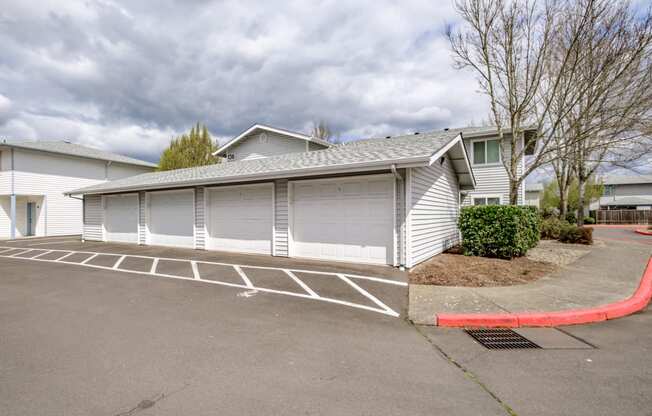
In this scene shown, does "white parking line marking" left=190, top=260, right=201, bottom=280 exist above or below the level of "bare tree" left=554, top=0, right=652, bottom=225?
below

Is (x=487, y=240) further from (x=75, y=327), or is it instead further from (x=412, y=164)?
(x=75, y=327)

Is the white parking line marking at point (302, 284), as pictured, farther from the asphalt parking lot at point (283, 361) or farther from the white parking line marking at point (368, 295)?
the white parking line marking at point (368, 295)

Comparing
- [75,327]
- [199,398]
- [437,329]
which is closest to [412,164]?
[437,329]

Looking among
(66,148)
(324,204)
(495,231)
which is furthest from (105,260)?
(66,148)

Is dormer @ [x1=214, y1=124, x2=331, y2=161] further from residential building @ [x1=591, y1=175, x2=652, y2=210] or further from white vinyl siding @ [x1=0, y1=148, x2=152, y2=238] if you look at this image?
residential building @ [x1=591, y1=175, x2=652, y2=210]

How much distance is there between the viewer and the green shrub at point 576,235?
1363 cm

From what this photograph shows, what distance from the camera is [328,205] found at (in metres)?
9.45

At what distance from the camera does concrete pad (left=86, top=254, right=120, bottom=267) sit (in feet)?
31.7

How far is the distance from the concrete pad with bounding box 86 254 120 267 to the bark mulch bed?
9097mm

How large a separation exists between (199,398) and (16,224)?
1034 inches

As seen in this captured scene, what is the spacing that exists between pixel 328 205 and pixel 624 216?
3755 centimetres

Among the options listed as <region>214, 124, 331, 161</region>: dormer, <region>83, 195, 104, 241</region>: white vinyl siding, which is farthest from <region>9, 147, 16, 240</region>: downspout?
<region>214, 124, 331, 161</region>: dormer

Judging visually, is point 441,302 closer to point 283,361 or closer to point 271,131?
point 283,361

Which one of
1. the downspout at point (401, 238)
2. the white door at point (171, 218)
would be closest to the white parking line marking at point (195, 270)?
the white door at point (171, 218)
